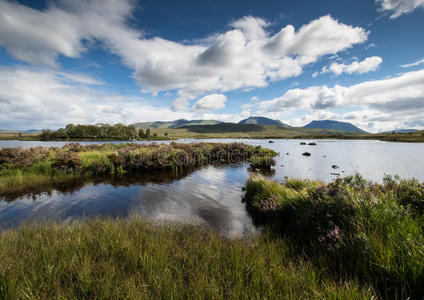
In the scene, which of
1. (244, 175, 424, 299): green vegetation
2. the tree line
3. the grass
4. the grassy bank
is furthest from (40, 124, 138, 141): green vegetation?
(244, 175, 424, 299): green vegetation

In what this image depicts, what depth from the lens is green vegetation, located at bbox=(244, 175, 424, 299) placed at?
2977 millimetres

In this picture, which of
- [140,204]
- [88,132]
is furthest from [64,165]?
[88,132]

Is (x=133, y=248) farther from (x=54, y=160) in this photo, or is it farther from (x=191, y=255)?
(x=54, y=160)

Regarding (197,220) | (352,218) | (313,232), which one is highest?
(352,218)

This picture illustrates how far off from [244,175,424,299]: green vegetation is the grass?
1.37 feet

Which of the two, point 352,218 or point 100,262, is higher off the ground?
point 352,218

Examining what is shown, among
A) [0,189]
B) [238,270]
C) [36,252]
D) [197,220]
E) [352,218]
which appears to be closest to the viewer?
A: [238,270]

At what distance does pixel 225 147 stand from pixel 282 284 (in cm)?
2852

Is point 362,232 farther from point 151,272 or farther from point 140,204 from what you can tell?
point 140,204

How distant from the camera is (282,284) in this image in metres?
3.11

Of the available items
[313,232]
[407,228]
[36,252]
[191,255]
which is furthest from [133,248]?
[407,228]

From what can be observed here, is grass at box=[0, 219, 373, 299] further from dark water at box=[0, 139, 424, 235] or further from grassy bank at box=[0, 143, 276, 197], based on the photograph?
grassy bank at box=[0, 143, 276, 197]

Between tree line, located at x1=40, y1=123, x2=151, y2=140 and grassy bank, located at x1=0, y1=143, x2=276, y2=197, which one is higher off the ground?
tree line, located at x1=40, y1=123, x2=151, y2=140

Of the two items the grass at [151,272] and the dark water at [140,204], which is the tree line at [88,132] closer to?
the dark water at [140,204]
